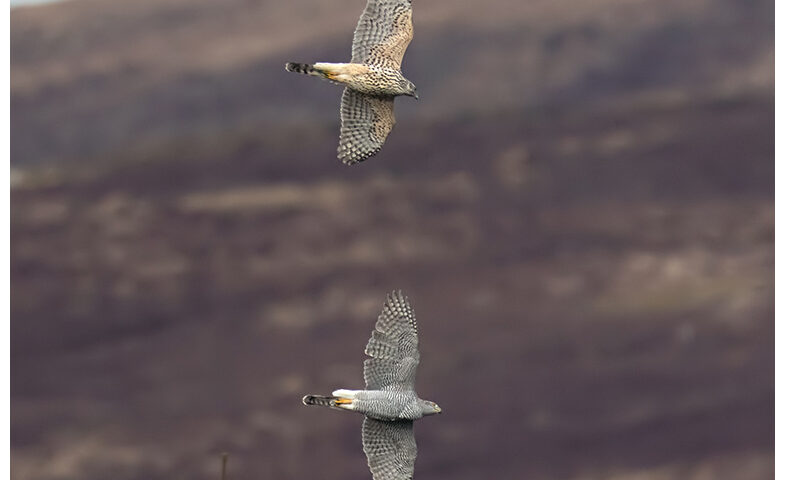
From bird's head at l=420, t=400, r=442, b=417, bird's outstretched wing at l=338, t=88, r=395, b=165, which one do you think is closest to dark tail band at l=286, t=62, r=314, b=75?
bird's outstretched wing at l=338, t=88, r=395, b=165

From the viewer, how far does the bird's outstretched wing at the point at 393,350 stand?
22422 mm

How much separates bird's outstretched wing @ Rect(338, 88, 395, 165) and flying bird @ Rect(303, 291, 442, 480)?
5.09ft

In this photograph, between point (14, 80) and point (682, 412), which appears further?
point (14, 80)

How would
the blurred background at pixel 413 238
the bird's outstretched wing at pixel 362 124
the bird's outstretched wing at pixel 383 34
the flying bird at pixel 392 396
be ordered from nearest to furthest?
the flying bird at pixel 392 396
the bird's outstretched wing at pixel 362 124
the bird's outstretched wing at pixel 383 34
the blurred background at pixel 413 238

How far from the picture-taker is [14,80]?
59125 millimetres

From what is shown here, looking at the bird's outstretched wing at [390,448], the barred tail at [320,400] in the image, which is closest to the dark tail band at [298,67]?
the barred tail at [320,400]

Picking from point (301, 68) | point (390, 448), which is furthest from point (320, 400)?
point (301, 68)

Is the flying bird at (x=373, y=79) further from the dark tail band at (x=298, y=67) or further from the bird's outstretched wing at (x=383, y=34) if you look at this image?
the dark tail band at (x=298, y=67)

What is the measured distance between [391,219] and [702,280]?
745 centimetres

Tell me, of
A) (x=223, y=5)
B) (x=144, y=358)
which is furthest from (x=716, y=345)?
(x=223, y=5)

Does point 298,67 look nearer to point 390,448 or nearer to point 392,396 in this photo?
point 392,396

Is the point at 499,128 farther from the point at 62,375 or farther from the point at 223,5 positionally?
the point at 62,375

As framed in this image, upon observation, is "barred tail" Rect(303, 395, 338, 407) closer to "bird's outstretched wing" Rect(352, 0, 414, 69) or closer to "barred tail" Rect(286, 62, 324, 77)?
"barred tail" Rect(286, 62, 324, 77)

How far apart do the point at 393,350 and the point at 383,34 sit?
337 centimetres
